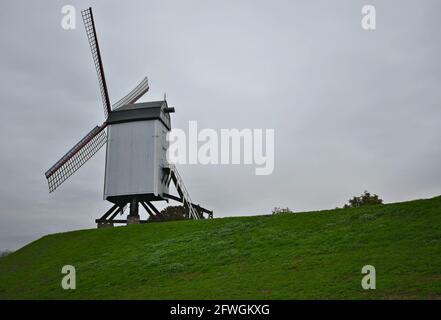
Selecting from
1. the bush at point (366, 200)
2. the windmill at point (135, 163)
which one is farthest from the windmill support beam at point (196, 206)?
the bush at point (366, 200)

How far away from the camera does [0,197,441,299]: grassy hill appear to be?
51.3ft

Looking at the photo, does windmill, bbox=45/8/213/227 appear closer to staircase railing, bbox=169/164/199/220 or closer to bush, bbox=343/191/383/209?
staircase railing, bbox=169/164/199/220

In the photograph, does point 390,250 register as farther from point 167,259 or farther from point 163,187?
point 163,187

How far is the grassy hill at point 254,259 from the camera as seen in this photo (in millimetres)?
15625

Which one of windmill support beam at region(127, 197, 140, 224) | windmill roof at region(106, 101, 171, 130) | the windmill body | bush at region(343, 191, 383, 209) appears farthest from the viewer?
bush at region(343, 191, 383, 209)

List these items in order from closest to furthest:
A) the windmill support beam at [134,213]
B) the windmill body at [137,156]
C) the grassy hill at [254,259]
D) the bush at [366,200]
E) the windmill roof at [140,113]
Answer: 1. the grassy hill at [254,259]
2. the windmill body at [137,156]
3. the windmill support beam at [134,213]
4. the windmill roof at [140,113]
5. the bush at [366,200]

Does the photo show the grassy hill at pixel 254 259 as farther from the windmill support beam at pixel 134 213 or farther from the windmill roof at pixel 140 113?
the windmill roof at pixel 140 113

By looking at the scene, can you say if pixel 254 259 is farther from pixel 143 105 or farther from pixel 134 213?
pixel 143 105

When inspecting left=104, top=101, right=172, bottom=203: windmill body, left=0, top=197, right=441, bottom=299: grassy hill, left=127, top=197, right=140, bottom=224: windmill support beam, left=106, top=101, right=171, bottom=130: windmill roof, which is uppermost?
left=106, top=101, right=171, bottom=130: windmill roof

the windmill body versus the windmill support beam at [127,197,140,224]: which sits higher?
the windmill body

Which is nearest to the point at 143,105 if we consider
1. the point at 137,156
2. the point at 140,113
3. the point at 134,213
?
the point at 140,113

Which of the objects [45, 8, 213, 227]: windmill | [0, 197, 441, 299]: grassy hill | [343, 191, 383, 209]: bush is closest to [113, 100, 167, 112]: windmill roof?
[45, 8, 213, 227]: windmill

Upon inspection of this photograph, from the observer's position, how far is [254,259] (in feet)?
69.1

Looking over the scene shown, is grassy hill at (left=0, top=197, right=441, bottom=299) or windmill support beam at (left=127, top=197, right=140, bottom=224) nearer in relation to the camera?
grassy hill at (left=0, top=197, right=441, bottom=299)
